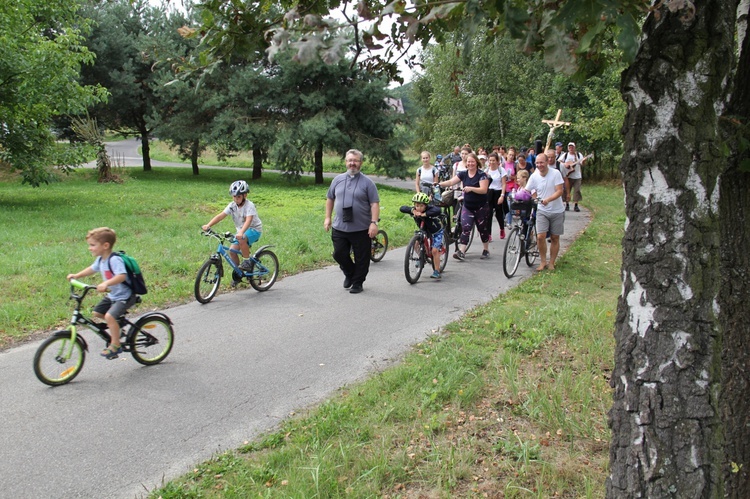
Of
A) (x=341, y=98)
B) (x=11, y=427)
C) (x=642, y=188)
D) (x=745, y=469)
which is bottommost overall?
(x=11, y=427)

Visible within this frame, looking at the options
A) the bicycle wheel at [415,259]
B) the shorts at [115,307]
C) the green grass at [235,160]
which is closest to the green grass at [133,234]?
the shorts at [115,307]

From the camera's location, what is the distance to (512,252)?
10289mm

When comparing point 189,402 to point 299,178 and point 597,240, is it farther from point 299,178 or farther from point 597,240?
point 299,178

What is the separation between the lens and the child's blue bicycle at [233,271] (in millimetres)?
8305

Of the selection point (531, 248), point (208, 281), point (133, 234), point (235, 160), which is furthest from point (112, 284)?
point (235, 160)

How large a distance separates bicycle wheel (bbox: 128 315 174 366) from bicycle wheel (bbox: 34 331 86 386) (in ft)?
1.51

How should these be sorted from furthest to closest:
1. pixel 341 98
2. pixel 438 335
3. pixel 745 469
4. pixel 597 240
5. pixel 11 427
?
pixel 341 98, pixel 597 240, pixel 438 335, pixel 11 427, pixel 745 469

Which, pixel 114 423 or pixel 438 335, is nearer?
pixel 114 423

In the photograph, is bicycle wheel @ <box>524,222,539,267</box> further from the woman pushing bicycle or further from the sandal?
the sandal

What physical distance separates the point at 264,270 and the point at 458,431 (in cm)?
527

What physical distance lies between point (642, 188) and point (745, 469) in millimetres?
1867

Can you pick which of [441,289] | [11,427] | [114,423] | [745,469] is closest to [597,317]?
[441,289]

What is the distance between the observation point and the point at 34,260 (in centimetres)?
1024

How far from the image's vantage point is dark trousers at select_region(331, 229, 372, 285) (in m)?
8.89
